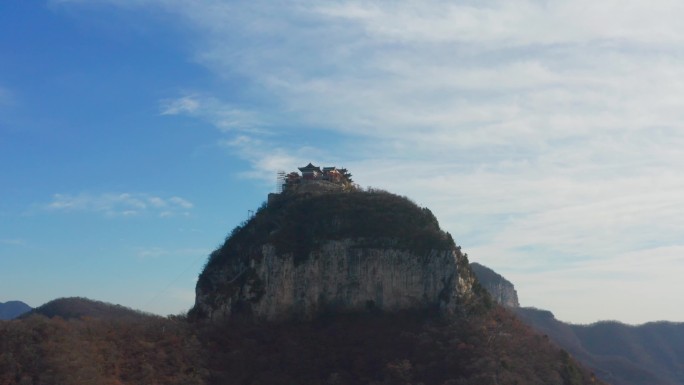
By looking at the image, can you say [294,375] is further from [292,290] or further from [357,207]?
[357,207]

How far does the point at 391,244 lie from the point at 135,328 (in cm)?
2455

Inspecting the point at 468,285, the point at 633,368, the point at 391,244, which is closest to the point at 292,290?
the point at 391,244

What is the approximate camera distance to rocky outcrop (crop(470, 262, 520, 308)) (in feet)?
622

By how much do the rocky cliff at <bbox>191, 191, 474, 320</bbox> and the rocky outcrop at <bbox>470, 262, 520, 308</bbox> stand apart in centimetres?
11323

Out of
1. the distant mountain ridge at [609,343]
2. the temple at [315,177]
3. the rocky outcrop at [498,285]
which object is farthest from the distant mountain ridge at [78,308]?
the rocky outcrop at [498,285]

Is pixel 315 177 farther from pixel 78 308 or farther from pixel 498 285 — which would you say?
pixel 498 285

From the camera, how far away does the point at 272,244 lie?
78312 millimetres

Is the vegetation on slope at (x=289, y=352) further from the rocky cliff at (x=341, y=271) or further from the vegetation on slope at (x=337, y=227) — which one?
the vegetation on slope at (x=337, y=227)

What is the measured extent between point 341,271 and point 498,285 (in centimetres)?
12205

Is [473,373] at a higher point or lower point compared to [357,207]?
lower

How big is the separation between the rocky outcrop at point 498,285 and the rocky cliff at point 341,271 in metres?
113

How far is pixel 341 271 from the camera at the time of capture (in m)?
77.5

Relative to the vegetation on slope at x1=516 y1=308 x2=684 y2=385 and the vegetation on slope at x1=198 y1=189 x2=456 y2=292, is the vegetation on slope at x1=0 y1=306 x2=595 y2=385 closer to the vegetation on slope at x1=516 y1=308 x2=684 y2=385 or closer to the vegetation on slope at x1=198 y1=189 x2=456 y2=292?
the vegetation on slope at x1=198 y1=189 x2=456 y2=292

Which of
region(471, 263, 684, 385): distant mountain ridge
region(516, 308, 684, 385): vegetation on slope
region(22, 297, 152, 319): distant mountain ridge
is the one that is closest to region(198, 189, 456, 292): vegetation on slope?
region(22, 297, 152, 319): distant mountain ridge
